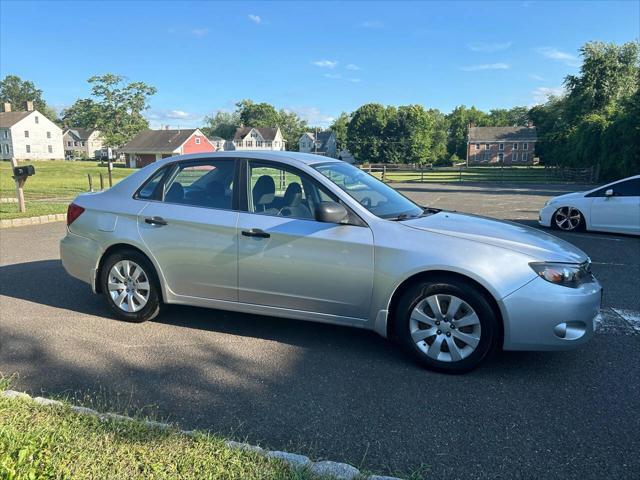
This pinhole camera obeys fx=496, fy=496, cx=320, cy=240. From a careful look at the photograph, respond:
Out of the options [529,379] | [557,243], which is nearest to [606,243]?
[557,243]

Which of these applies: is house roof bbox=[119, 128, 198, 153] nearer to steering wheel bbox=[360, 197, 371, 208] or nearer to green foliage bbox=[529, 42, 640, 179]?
green foliage bbox=[529, 42, 640, 179]

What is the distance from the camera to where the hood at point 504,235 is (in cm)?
385

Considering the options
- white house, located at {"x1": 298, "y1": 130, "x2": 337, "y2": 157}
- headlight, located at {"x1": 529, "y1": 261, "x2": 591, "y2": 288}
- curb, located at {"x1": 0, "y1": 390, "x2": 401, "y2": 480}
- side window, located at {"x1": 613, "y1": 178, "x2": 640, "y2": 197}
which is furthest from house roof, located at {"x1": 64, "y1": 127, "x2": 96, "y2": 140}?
headlight, located at {"x1": 529, "y1": 261, "x2": 591, "y2": 288}

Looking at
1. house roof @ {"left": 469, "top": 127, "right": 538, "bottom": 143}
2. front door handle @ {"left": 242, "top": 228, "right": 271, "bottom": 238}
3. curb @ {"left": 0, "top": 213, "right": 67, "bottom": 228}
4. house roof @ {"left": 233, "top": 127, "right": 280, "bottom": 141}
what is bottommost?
curb @ {"left": 0, "top": 213, "right": 67, "bottom": 228}

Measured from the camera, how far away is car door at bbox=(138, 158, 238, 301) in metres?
4.50

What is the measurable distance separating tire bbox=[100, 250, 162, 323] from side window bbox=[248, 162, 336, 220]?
1.29m

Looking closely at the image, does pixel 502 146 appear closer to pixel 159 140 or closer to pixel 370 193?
pixel 159 140

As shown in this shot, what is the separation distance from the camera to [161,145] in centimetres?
7556

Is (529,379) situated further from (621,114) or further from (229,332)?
(621,114)

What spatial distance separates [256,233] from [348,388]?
5.06ft

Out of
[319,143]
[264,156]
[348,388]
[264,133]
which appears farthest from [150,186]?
[319,143]

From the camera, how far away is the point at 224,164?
15.7ft

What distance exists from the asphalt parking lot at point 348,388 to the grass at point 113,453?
38 centimetres

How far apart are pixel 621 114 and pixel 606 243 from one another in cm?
2469
